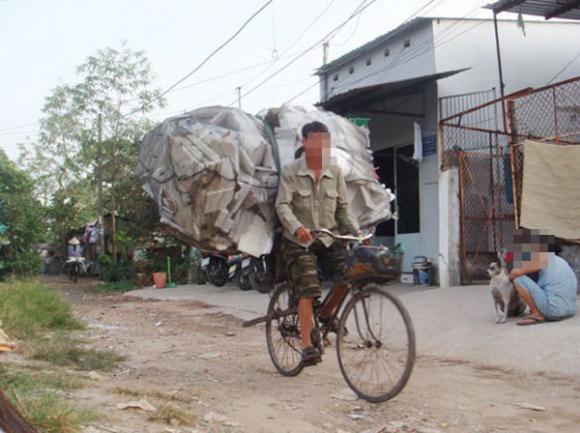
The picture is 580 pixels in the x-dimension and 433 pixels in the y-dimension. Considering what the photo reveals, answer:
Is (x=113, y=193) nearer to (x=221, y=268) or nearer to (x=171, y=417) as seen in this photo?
(x=221, y=268)

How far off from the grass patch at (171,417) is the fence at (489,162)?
681 centimetres

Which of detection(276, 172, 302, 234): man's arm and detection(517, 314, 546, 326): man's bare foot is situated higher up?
detection(276, 172, 302, 234): man's arm

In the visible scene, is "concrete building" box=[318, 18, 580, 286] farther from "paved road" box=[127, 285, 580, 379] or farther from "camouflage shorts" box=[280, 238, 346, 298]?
"camouflage shorts" box=[280, 238, 346, 298]

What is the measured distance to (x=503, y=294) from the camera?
6.44 m

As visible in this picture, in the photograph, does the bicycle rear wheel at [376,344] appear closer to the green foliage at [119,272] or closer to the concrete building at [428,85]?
the concrete building at [428,85]

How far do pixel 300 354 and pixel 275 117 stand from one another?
6.47 feet

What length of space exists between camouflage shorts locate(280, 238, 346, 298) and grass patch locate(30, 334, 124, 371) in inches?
74.1

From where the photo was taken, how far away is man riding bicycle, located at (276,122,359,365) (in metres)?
4.45

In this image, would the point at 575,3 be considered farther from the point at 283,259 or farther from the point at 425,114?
the point at 283,259

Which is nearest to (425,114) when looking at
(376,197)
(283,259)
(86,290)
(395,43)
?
(395,43)

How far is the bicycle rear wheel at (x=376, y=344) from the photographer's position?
3.84 meters

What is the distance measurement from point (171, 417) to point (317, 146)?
2112 mm

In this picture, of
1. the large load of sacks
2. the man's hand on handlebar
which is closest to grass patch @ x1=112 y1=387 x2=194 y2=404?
the large load of sacks

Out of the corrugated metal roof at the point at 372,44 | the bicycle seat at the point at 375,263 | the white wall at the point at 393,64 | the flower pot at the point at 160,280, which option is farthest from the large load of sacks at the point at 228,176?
the flower pot at the point at 160,280
